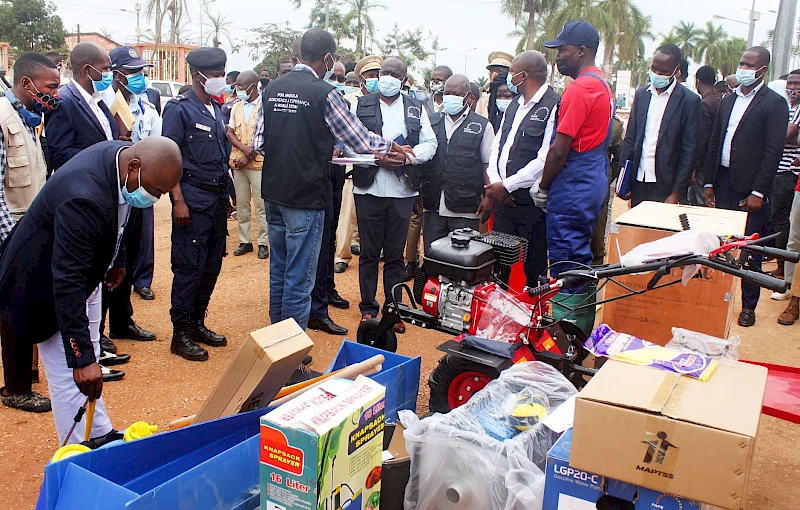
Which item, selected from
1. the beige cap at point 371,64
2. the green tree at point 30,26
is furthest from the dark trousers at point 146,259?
the green tree at point 30,26

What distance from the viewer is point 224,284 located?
21.8 feet

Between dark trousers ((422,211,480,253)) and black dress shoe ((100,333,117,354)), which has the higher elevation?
dark trousers ((422,211,480,253))

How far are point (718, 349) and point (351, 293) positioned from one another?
3.89 m

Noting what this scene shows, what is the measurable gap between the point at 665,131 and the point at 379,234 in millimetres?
2660

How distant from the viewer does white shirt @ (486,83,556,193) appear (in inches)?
194

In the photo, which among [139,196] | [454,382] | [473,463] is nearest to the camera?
[473,463]

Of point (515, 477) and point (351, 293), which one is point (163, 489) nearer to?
point (515, 477)

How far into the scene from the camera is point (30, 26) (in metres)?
31.6

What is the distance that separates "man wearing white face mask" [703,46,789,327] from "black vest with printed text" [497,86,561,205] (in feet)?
6.83

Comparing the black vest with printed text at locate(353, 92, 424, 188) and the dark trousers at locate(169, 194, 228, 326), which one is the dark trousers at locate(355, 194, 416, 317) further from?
the dark trousers at locate(169, 194, 228, 326)

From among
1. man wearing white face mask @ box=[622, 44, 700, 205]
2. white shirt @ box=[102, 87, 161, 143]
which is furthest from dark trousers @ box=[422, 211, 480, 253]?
white shirt @ box=[102, 87, 161, 143]

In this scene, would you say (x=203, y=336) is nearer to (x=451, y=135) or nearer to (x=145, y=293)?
(x=145, y=293)

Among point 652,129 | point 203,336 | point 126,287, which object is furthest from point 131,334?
point 652,129

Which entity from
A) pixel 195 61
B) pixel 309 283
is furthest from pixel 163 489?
pixel 195 61
